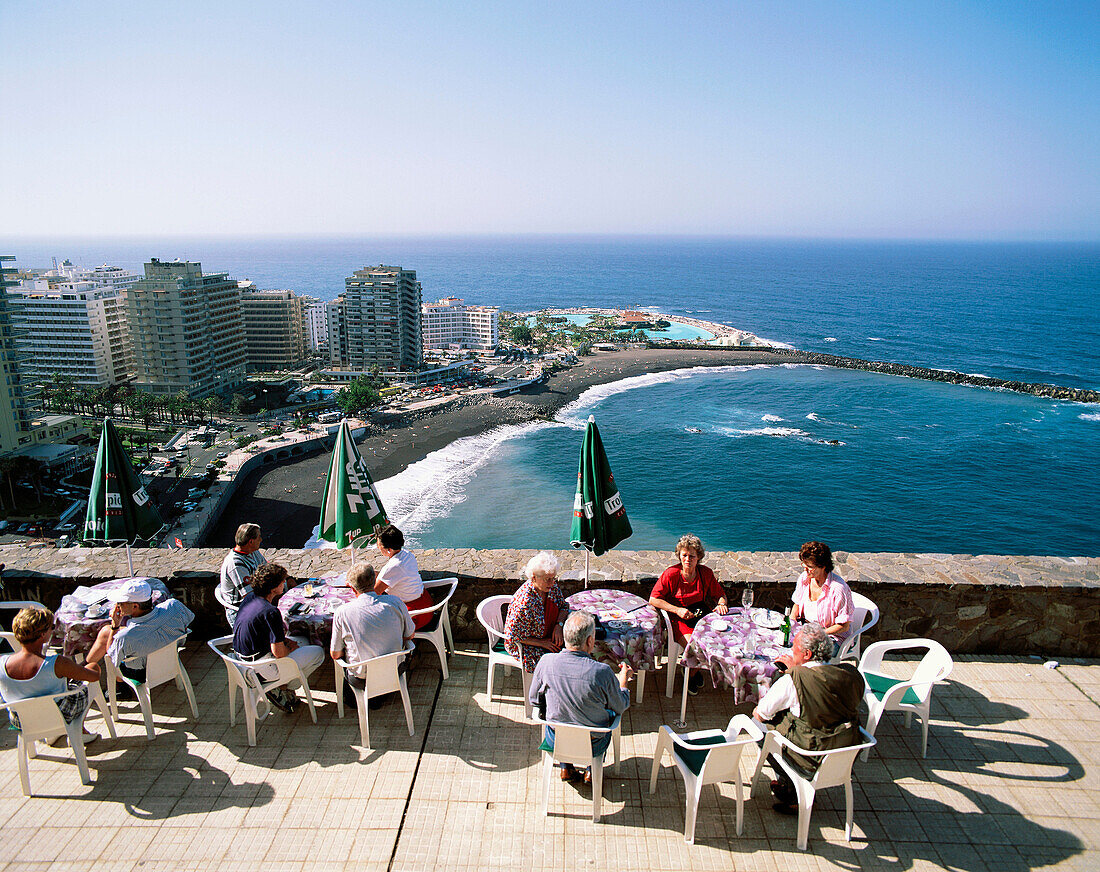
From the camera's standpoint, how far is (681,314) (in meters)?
132

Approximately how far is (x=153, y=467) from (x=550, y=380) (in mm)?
41325

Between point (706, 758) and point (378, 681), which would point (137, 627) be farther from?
point (706, 758)

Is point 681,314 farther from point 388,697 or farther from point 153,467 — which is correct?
point 388,697

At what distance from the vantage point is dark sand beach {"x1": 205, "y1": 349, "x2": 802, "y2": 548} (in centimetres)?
4444

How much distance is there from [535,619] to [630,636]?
684mm

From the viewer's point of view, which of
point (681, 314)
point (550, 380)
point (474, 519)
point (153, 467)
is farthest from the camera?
point (681, 314)

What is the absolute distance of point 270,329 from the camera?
101 m

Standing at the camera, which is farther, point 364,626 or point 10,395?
point 10,395

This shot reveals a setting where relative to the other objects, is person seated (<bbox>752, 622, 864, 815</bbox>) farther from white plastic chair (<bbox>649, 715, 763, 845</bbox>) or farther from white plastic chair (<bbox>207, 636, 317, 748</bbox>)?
white plastic chair (<bbox>207, 636, 317, 748</bbox>)

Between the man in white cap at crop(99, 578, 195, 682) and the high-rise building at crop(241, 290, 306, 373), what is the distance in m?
103

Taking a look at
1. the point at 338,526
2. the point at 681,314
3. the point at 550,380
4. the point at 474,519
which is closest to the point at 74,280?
the point at 550,380

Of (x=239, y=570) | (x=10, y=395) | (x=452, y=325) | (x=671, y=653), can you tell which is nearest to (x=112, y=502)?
(x=239, y=570)

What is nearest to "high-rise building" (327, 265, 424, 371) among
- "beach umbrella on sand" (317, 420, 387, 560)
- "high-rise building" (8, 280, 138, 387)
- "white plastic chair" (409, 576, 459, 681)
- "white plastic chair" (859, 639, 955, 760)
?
"high-rise building" (8, 280, 138, 387)

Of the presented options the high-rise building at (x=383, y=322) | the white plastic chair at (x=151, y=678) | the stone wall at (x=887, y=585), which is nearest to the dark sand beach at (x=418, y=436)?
the high-rise building at (x=383, y=322)
